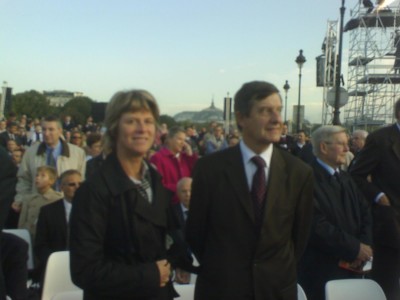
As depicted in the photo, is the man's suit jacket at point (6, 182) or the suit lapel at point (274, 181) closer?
the suit lapel at point (274, 181)

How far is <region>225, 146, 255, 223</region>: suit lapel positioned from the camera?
2.53m

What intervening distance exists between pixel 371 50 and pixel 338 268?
3598 centimetres

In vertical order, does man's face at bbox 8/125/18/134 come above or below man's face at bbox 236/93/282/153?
below

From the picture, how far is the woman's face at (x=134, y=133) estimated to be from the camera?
2.36 meters

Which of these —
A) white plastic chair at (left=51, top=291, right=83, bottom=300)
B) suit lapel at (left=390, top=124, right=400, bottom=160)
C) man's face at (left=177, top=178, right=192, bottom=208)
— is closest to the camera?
white plastic chair at (left=51, top=291, right=83, bottom=300)

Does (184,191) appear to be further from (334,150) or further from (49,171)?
(334,150)

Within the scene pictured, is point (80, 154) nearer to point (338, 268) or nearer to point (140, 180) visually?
point (338, 268)

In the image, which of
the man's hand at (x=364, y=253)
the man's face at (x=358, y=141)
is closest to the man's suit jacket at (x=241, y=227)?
the man's hand at (x=364, y=253)

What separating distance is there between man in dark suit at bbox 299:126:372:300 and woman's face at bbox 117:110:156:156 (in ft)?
6.37

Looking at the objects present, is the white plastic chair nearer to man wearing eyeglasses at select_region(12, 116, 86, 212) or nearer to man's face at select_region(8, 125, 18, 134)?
man wearing eyeglasses at select_region(12, 116, 86, 212)

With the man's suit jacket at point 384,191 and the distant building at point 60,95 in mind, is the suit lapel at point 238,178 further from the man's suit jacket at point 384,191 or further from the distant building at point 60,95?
the distant building at point 60,95

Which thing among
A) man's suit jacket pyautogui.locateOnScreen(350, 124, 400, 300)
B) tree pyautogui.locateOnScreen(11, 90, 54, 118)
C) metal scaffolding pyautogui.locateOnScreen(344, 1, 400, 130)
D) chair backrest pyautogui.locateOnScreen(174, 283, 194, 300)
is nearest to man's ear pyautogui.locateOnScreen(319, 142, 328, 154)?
man's suit jacket pyautogui.locateOnScreen(350, 124, 400, 300)

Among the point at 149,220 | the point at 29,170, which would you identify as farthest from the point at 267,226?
the point at 29,170

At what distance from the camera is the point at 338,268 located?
13.3 ft
